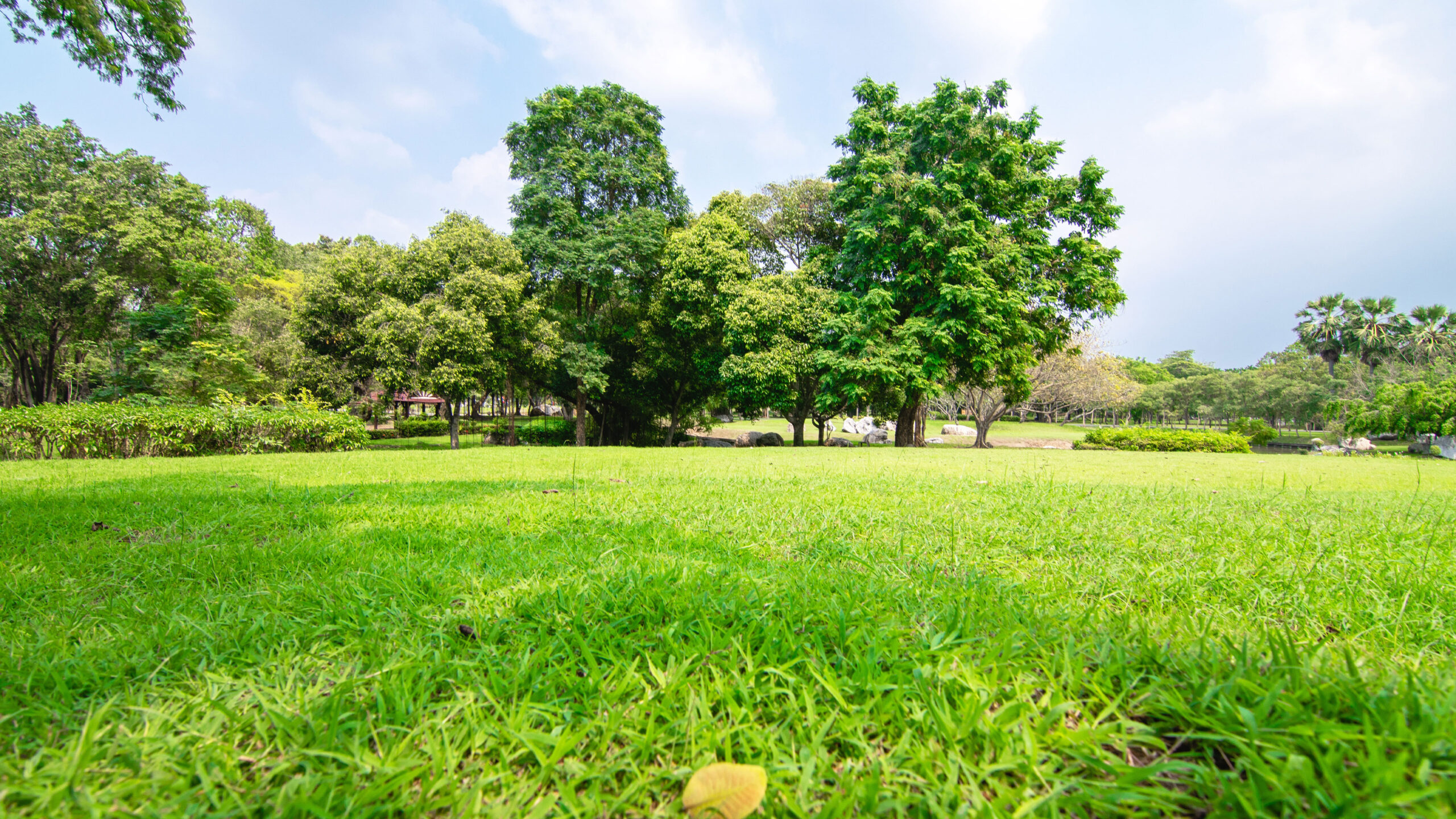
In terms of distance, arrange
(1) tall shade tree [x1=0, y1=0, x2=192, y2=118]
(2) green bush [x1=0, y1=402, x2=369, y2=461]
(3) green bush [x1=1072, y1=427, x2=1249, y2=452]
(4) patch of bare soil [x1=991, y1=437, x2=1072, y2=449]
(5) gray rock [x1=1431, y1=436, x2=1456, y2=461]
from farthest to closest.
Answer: (4) patch of bare soil [x1=991, y1=437, x2=1072, y2=449] < (5) gray rock [x1=1431, y1=436, x2=1456, y2=461] < (3) green bush [x1=1072, y1=427, x2=1249, y2=452] < (2) green bush [x1=0, y1=402, x2=369, y2=461] < (1) tall shade tree [x1=0, y1=0, x2=192, y2=118]

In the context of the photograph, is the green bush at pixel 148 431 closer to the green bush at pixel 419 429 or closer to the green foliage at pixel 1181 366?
the green bush at pixel 419 429

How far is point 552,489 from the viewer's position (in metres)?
4.28

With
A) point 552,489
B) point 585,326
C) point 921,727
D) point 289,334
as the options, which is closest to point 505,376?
point 585,326

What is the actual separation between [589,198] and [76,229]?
54.1 feet

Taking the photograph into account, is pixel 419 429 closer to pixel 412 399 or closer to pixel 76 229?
pixel 412 399

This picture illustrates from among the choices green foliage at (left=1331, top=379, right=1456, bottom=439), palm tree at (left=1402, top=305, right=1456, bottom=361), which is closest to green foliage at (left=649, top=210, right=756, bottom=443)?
green foliage at (left=1331, top=379, right=1456, bottom=439)

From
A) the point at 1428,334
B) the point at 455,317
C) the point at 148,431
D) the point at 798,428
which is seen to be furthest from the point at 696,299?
the point at 1428,334

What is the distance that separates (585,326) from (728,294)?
4926mm

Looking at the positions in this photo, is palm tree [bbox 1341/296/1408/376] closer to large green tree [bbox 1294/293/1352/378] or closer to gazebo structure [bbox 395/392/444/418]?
large green tree [bbox 1294/293/1352/378]

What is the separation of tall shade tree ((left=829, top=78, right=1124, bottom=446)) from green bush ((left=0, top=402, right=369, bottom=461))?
12.8 meters

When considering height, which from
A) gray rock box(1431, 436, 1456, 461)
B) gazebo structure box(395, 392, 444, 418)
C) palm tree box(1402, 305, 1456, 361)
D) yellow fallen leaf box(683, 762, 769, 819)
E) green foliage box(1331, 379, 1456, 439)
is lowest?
yellow fallen leaf box(683, 762, 769, 819)

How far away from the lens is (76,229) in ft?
54.4

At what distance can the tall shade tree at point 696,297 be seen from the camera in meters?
14.8

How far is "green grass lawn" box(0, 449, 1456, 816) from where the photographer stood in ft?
3.08
